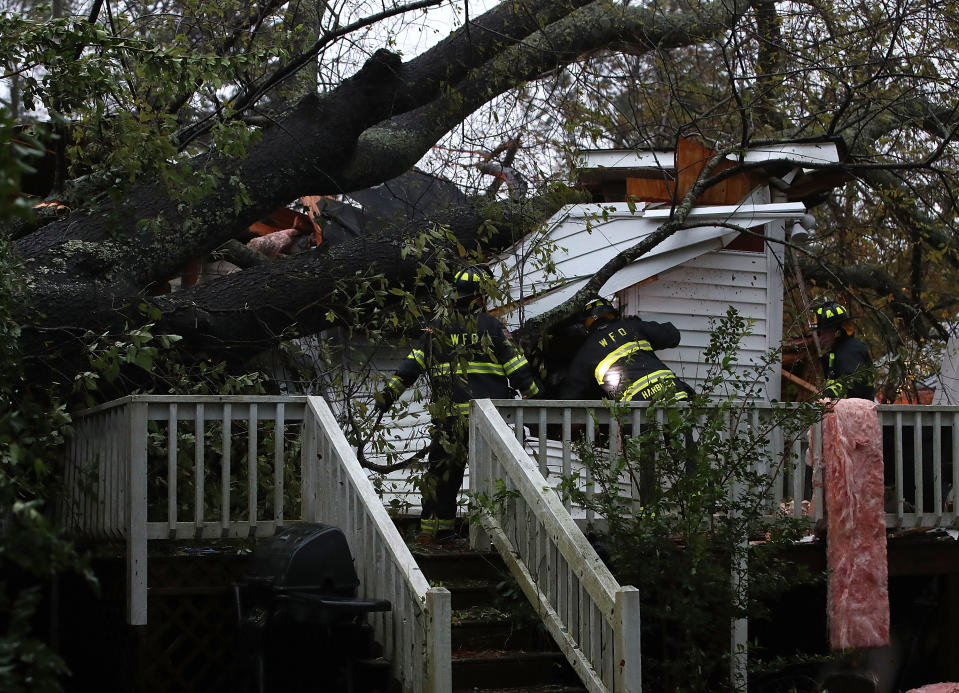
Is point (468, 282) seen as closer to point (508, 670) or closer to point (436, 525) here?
point (436, 525)

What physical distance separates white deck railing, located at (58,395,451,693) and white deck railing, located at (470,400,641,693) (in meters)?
0.77

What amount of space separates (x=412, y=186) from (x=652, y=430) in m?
6.44

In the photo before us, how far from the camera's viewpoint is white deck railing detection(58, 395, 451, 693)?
17.1 feet

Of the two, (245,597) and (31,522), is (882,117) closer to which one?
(245,597)

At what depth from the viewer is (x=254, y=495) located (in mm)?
6129

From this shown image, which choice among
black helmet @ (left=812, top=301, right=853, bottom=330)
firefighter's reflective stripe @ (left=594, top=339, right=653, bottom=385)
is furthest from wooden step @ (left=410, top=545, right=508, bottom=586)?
black helmet @ (left=812, top=301, right=853, bottom=330)

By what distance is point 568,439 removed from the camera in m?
6.63

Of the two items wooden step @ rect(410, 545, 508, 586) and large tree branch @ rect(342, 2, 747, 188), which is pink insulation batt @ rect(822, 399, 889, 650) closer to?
wooden step @ rect(410, 545, 508, 586)

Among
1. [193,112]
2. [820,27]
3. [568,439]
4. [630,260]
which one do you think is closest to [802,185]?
[820,27]

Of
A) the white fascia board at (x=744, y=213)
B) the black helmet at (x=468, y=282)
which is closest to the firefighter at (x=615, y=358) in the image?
the black helmet at (x=468, y=282)

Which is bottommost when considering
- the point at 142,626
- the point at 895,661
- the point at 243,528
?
the point at 895,661

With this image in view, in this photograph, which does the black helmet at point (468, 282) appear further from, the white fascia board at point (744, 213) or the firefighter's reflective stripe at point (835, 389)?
the white fascia board at point (744, 213)

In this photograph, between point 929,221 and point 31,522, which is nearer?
point 31,522

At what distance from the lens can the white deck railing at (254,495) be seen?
5215mm
